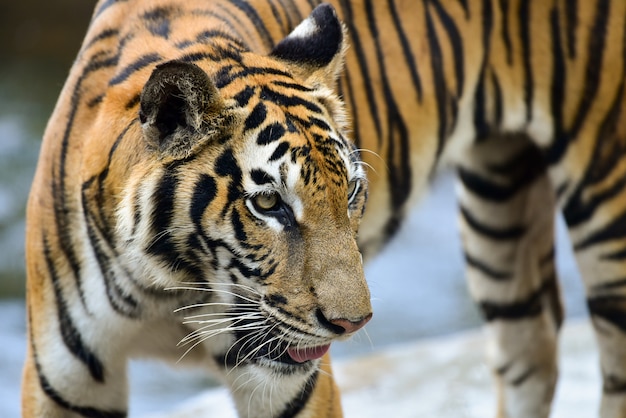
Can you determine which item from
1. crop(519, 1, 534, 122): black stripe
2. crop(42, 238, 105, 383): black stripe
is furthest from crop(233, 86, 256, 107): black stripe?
crop(519, 1, 534, 122): black stripe

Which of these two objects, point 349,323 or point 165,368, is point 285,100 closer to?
point 349,323

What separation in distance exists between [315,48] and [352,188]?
1.15 ft

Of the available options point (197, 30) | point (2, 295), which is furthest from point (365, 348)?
point (197, 30)

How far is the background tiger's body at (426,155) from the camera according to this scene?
7.14 feet

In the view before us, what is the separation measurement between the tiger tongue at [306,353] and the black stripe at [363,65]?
927mm

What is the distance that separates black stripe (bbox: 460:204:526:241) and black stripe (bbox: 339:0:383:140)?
84 centimetres

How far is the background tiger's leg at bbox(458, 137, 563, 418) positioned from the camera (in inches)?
138

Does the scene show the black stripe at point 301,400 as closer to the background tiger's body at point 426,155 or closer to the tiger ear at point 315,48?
the background tiger's body at point 426,155

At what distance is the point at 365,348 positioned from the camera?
589 centimetres

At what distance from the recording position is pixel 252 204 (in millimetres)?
1937

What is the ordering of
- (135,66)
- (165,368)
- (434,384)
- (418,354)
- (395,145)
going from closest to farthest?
(135,66) < (395,145) < (434,384) < (418,354) < (165,368)

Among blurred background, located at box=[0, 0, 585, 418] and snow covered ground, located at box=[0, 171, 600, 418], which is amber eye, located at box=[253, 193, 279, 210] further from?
blurred background, located at box=[0, 0, 585, 418]

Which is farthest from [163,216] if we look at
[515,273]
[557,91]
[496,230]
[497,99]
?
[515,273]

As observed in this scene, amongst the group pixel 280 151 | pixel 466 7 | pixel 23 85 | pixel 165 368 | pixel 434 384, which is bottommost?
pixel 434 384
